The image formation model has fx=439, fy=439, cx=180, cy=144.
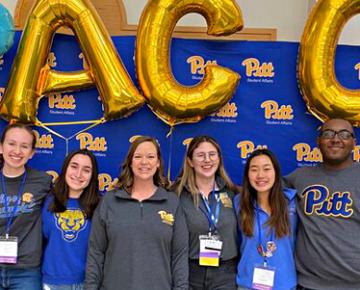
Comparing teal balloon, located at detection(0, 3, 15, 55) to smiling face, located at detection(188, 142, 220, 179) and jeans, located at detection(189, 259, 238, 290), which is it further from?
jeans, located at detection(189, 259, 238, 290)

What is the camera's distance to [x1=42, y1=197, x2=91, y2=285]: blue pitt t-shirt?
6.65ft

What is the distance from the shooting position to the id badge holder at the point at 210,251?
205cm

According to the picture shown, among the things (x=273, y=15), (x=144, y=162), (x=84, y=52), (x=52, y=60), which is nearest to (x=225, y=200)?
(x=144, y=162)

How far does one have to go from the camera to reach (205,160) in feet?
7.10

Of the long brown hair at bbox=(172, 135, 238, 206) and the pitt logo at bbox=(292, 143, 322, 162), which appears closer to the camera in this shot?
the long brown hair at bbox=(172, 135, 238, 206)

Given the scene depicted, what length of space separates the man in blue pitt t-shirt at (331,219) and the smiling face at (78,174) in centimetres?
105

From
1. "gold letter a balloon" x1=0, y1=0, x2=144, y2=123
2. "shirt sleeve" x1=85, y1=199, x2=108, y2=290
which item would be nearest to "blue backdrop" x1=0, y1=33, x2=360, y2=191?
"gold letter a balloon" x1=0, y1=0, x2=144, y2=123

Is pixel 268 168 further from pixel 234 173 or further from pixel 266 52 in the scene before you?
pixel 266 52

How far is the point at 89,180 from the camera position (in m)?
2.14

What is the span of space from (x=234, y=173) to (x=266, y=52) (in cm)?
79

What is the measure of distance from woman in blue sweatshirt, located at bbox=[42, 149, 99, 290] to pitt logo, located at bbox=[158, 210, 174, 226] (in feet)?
1.17

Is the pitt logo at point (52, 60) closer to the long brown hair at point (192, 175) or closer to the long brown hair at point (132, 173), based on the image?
the long brown hair at point (132, 173)

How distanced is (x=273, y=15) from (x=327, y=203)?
1.97 metres

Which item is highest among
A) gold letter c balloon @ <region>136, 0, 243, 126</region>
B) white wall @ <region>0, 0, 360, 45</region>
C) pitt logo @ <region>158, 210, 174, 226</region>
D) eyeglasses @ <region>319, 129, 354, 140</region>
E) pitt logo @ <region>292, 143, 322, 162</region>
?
white wall @ <region>0, 0, 360, 45</region>
